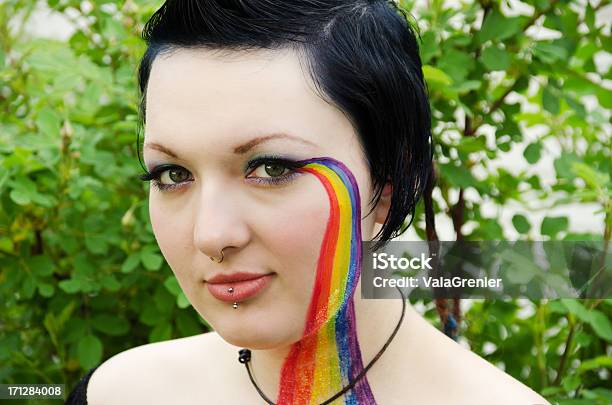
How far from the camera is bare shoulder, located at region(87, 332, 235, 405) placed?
143cm

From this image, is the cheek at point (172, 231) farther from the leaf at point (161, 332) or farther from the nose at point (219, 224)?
the leaf at point (161, 332)

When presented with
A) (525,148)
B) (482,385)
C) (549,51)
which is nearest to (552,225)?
(525,148)

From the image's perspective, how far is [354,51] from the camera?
1146 millimetres

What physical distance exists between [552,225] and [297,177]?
741mm

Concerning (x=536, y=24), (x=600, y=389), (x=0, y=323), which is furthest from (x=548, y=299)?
(x=0, y=323)

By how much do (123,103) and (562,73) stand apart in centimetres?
90

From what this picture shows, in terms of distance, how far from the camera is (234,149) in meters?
1.10

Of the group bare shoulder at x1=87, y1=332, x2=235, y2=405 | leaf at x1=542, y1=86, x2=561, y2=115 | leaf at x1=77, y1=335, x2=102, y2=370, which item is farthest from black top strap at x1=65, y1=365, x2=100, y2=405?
leaf at x1=542, y1=86, x2=561, y2=115

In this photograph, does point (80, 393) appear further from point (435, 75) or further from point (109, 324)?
point (435, 75)

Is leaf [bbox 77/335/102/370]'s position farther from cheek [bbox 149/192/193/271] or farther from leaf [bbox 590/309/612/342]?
leaf [bbox 590/309/612/342]

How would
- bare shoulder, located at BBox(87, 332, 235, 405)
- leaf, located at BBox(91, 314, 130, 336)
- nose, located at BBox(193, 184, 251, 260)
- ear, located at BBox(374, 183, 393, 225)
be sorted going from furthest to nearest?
leaf, located at BBox(91, 314, 130, 336), bare shoulder, located at BBox(87, 332, 235, 405), ear, located at BBox(374, 183, 393, 225), nose, located at BBox(193, 184, 251, 260)

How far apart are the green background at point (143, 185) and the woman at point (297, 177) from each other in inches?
13.5

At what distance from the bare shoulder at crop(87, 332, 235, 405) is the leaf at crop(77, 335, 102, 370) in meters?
0.15

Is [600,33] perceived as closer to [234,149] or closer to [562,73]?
[562,73]
